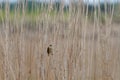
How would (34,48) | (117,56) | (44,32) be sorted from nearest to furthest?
1. (44,32)
2. (34,48)
3. (117,56)

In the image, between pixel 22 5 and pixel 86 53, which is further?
pixel 86 53

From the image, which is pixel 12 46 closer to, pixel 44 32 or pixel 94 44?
pixel 44 32

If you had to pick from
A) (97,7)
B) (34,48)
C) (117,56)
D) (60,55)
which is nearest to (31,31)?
(34,48)

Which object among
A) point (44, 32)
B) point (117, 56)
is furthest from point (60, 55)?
point (117, 56)

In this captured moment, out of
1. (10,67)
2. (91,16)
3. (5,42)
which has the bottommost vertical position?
(10,67)

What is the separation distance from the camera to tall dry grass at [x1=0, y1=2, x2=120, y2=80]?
74.2 inches

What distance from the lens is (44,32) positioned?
74.8 inches

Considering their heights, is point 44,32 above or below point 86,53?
above

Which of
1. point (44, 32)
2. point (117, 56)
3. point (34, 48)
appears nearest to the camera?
point (44, 32)

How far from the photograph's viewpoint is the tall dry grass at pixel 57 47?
1.89 meters

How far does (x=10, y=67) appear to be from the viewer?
1.92 meters

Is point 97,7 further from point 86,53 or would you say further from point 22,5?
point 22,5

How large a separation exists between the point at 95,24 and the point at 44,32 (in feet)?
1.13

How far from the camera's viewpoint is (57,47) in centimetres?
193
